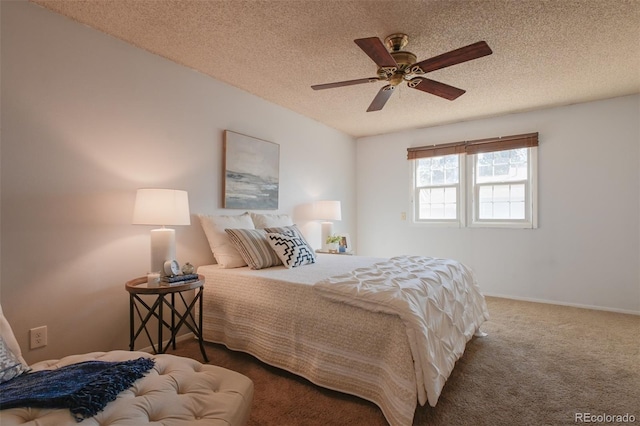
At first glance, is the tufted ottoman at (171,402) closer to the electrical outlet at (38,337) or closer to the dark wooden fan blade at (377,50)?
the electrical outlet at (38,337)

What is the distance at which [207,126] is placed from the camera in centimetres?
298

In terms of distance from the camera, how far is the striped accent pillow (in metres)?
2.60

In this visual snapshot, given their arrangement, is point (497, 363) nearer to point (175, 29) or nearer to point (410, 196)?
point (410, 196)

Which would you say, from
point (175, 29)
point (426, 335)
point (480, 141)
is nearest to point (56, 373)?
point (426, 335)

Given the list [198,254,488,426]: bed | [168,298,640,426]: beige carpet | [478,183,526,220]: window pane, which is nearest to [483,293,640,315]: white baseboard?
[168,298,640,426]: beige carpet

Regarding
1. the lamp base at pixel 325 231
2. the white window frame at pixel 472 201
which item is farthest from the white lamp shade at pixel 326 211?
the white window frame at pixel 472 201

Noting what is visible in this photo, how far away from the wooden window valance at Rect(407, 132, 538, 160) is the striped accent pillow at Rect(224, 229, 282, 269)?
2.97 metres

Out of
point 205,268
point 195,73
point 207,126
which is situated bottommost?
point 205,268

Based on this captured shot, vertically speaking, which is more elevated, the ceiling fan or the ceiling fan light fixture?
the ceiling fan light fixture

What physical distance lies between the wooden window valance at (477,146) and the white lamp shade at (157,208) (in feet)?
11.8

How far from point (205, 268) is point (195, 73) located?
5.76ft

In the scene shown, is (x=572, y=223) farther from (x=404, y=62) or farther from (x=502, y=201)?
(x=404, y=62)

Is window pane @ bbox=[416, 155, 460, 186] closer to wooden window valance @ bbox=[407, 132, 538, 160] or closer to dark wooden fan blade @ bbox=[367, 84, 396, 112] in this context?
wooden window valance @ bbox=[407, 132, 538, 160]

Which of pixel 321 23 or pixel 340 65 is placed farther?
pixel 340 65
